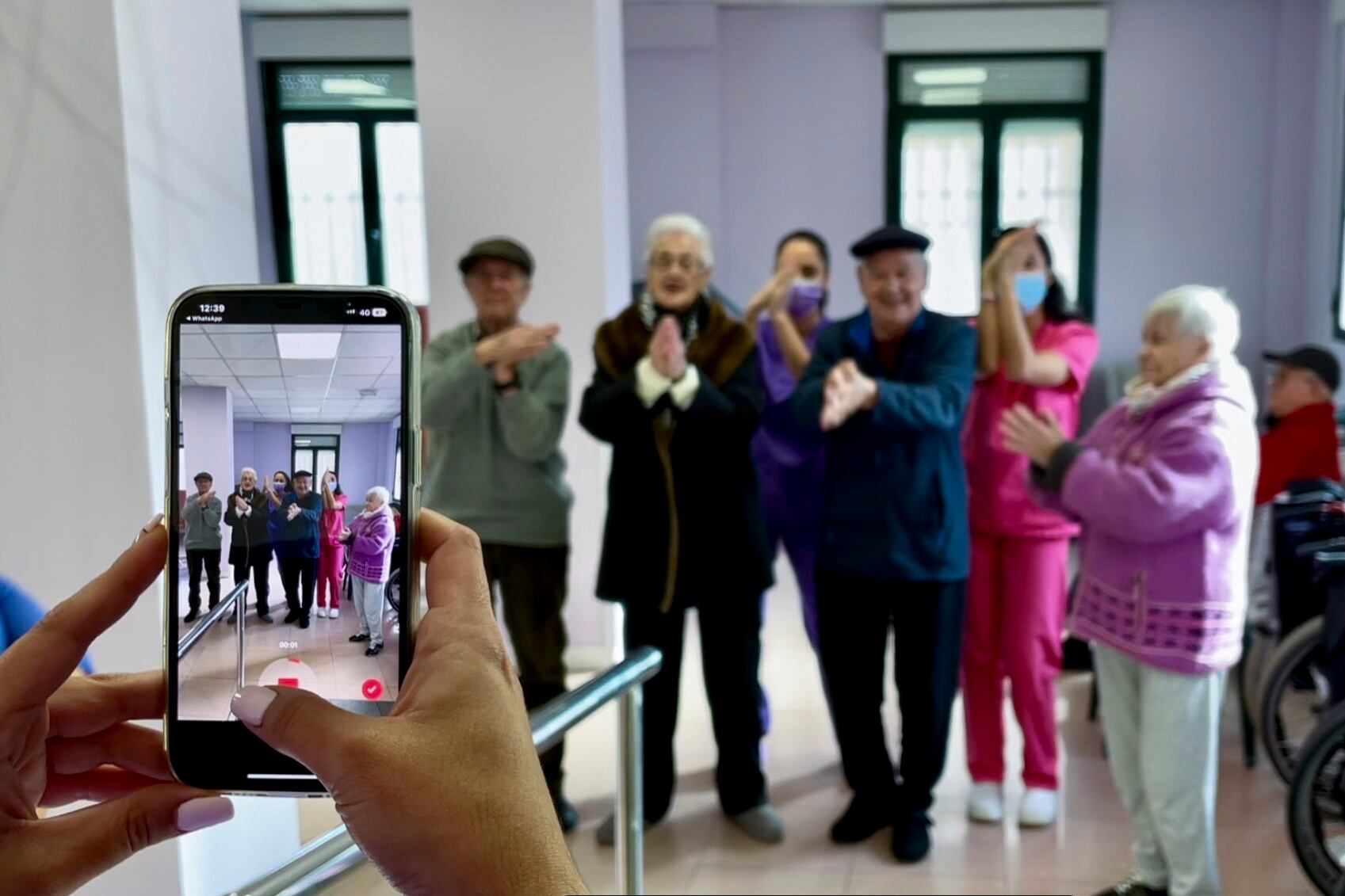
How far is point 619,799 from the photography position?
4.43 feet

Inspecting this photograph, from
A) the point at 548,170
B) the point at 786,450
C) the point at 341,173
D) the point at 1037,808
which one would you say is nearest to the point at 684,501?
the point at 786,450

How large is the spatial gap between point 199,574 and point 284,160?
2.09 feet

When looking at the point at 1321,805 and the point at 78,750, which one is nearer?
the point at 78,750

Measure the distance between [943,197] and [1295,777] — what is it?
362 cm

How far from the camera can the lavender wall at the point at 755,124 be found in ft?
15.4

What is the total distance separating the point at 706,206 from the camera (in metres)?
4.80

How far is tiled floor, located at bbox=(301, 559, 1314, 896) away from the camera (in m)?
1.68

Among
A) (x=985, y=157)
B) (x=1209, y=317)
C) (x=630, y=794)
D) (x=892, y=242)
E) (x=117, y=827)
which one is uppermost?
(x=985, y=157)

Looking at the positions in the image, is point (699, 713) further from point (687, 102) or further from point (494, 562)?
point (687, 102)

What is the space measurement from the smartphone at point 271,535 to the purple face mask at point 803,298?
2.08m

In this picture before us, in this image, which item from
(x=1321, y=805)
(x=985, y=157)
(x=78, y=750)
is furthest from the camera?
(x=985, y=157)

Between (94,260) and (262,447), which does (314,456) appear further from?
(94,260)

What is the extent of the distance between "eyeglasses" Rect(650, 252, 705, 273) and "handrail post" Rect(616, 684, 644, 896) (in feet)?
2.81

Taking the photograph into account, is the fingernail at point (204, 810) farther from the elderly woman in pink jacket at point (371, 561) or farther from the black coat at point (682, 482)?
the black coat at point (682, 482)
